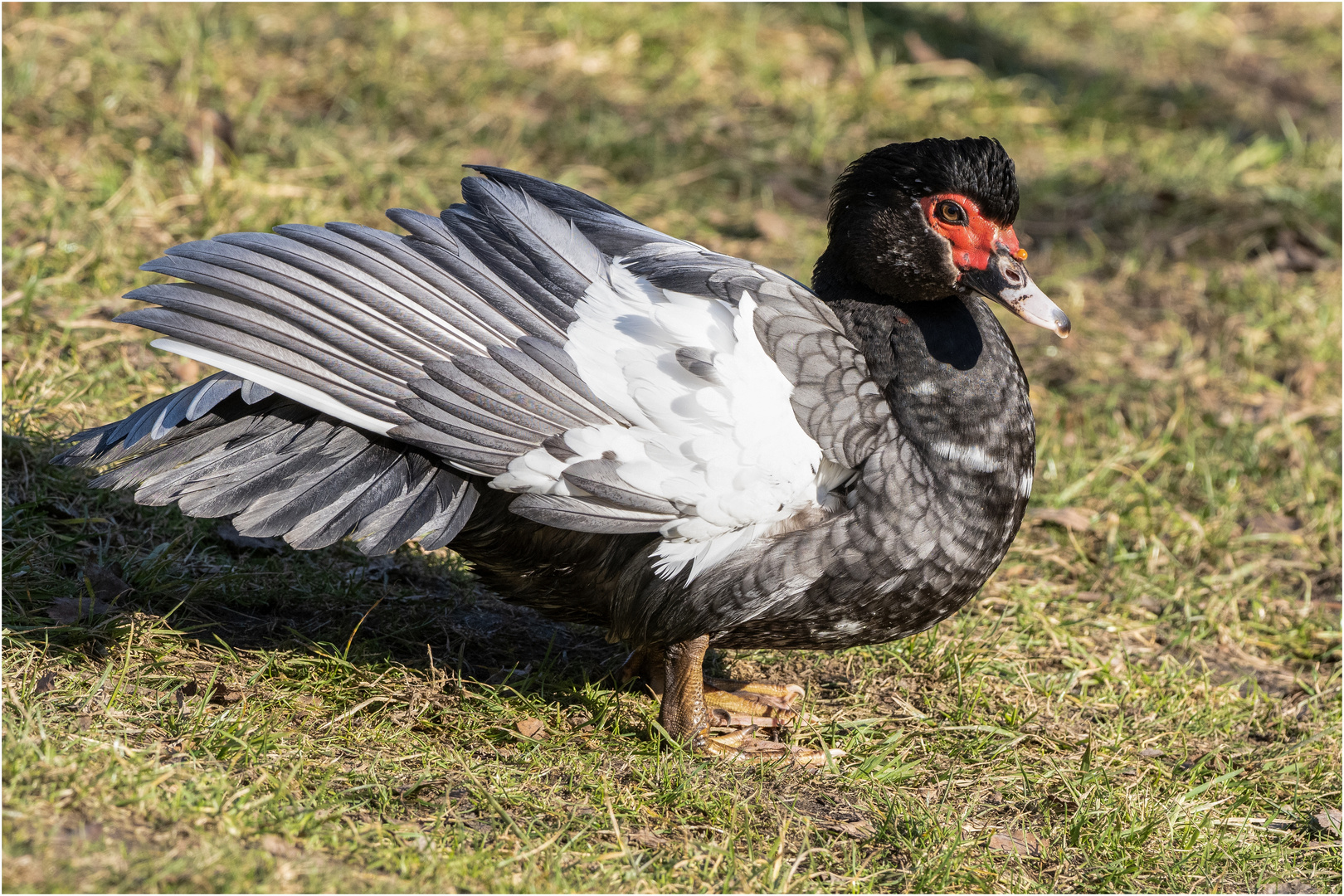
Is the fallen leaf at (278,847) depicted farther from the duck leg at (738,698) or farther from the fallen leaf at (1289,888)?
the fallen leaf at (1289,888)

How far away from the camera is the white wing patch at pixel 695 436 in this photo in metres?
2.70

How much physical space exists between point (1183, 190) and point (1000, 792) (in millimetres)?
4179

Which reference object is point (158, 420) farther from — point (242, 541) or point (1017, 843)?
point (1017, 843)

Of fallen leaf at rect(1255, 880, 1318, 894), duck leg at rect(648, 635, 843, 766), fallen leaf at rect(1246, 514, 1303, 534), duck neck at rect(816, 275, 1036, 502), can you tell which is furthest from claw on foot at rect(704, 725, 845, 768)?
fallen leaf at rect(1246, 514, 1303, 534)

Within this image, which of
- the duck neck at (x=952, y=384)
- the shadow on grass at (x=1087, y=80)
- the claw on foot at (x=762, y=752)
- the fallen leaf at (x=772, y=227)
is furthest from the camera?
the shadow on grass at (x=1087, y=80)

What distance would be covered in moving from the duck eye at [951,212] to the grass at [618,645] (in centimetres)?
123

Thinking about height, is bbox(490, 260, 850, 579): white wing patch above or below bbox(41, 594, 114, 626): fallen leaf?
above

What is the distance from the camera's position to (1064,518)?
4168 mm

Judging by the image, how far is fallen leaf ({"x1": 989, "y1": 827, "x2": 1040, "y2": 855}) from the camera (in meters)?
2.81

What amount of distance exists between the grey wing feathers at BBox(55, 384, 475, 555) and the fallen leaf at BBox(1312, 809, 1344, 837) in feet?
7.18

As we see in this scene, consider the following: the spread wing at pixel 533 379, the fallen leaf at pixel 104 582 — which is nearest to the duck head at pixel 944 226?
the spread wing at pixel 533 379

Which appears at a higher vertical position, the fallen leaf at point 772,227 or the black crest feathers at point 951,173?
the black crest feathers at point 951,173

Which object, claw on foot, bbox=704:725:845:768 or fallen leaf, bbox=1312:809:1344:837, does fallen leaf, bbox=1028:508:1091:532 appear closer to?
fallen leaf, bbox=1312:809:1344:837

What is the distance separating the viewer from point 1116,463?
14.7 feet
